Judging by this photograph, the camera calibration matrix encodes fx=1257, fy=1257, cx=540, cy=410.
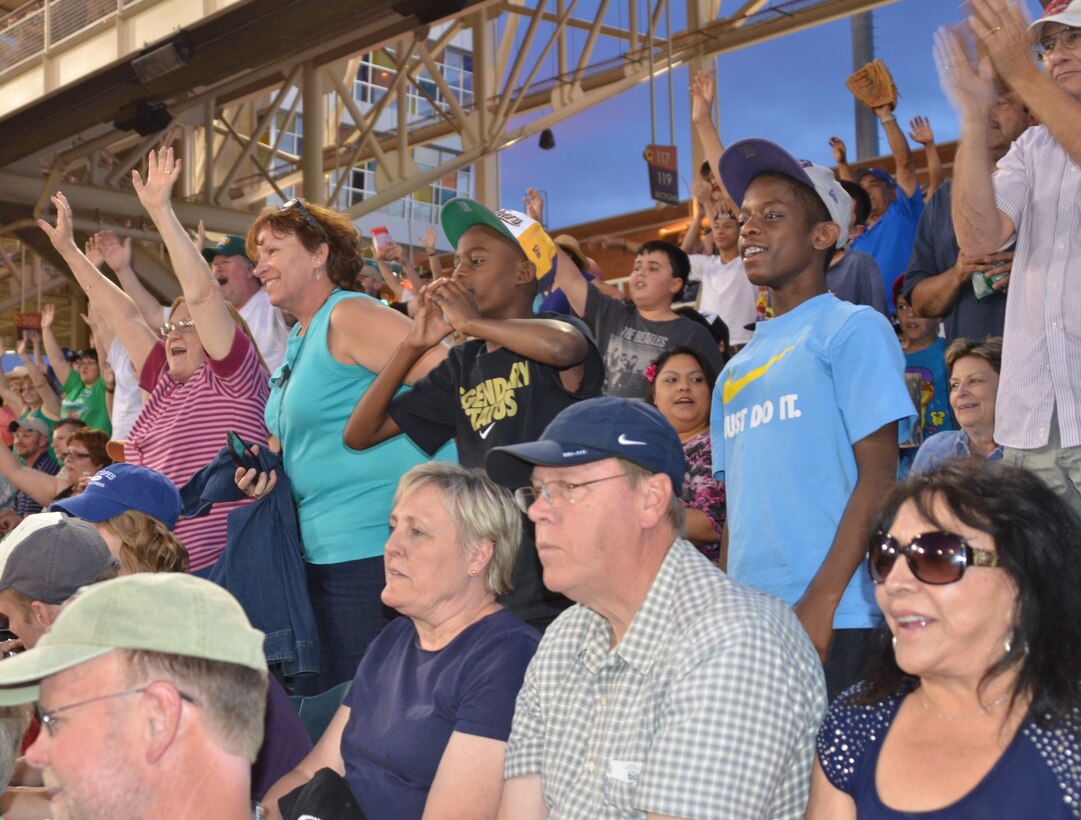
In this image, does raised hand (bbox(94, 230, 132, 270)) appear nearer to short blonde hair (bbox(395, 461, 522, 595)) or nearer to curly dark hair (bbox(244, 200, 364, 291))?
curly dark hair (bbox(244, 200, 364, 291))

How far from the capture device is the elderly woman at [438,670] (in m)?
2.72

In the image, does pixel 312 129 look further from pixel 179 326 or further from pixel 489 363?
pixel 489 363

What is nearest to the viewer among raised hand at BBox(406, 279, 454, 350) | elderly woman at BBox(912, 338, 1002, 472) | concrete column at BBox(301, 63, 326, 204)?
raised hand at BBox(406, 279, 454, 350)

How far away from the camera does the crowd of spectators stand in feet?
6.31

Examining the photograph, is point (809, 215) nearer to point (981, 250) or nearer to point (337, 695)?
point (981, 250)

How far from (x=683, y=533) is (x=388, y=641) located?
985mm

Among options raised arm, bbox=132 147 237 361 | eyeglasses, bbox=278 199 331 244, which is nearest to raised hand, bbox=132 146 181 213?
raised arm, bbox=132 147 237 361

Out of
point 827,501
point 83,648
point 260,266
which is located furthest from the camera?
point 260,266

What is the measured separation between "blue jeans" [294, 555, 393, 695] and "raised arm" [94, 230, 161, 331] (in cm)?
205

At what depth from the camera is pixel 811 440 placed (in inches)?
109

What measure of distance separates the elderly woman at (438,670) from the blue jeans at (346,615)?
1.64 ft

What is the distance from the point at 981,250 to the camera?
3.22 metres

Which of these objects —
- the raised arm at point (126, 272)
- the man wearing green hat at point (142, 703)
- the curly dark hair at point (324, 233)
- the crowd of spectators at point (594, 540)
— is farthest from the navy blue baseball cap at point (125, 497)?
the man wearing green hat at point (142, 703)

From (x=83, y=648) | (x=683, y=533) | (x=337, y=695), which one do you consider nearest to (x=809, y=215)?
(x=683, y=533)
